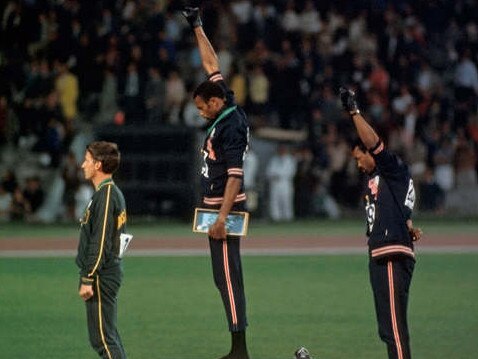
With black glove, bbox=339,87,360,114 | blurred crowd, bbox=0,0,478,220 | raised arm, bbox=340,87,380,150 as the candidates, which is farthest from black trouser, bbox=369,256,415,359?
blurred crowd, bbox=0,0,478,220

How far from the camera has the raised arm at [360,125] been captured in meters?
8.23

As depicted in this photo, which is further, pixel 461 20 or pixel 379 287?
pixel 461 20

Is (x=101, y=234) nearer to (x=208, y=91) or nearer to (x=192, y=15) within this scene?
(x=208, y=91)

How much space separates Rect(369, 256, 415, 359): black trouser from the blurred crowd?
56.6 ft

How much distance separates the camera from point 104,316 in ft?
27.8

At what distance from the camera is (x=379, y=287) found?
862cm

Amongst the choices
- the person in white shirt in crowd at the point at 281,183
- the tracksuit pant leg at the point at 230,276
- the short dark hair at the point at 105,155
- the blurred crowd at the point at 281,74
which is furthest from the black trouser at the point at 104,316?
the person in white shirt in crowd at the point at 281,183

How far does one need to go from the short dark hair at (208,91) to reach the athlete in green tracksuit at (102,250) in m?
1.52

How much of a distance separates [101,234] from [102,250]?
10 cm

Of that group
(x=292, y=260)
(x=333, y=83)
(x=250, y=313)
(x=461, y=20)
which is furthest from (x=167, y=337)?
(x=461, y=20)

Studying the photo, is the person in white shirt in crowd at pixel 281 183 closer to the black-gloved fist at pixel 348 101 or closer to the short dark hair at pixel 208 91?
the short dark hair at pixel 208 91

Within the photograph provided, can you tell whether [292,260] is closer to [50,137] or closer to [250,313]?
[250,313]

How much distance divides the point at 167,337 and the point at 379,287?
3.29 meters

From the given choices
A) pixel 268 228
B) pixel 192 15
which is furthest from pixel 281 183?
pixel 192 15
